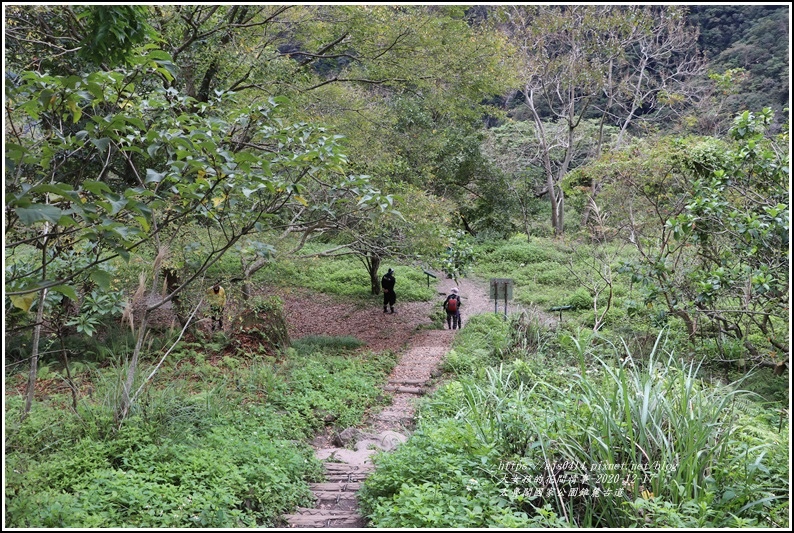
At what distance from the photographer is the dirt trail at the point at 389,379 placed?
4871 mm

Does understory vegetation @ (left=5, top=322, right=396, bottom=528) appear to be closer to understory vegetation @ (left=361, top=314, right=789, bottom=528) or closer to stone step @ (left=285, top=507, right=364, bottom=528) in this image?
stone step @ (left=285, top=507, right=364, bottom=528)

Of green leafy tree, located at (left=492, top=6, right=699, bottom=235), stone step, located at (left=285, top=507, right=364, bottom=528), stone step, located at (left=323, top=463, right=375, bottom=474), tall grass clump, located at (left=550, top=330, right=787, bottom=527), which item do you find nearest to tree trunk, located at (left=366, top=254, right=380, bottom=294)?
green leafy tree, located at (left=492, top=6, right=699, bottom=235)

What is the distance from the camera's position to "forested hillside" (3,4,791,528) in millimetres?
3348

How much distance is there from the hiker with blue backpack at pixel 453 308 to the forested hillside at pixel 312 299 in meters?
0.67

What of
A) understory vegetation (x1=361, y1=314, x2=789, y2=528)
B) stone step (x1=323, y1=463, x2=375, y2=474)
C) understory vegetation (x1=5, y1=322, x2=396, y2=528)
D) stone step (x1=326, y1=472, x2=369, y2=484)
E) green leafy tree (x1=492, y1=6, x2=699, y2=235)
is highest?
green leafy tree (x1=492, y1=6, x2=699, y2=235)

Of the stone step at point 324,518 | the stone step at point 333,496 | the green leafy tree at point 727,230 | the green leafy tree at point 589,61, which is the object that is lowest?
the stone step at point 333,496

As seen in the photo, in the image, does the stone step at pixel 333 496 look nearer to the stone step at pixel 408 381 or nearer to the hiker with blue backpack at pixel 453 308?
the stone step at pixel 408 381

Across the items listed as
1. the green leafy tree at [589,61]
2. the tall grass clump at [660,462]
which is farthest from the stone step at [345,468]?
the green leafy tree at [589,61]

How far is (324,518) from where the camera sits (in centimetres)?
438

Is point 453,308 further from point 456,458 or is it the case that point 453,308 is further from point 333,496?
point 456,458

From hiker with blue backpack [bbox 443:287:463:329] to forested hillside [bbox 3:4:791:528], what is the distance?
0.67 metres

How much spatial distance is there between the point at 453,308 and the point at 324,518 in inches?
331

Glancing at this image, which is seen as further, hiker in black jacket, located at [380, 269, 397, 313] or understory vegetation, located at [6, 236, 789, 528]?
hiker in black jacket, located at [380, 269, 397, 313]

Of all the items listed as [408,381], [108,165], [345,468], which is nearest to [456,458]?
[345,468]
